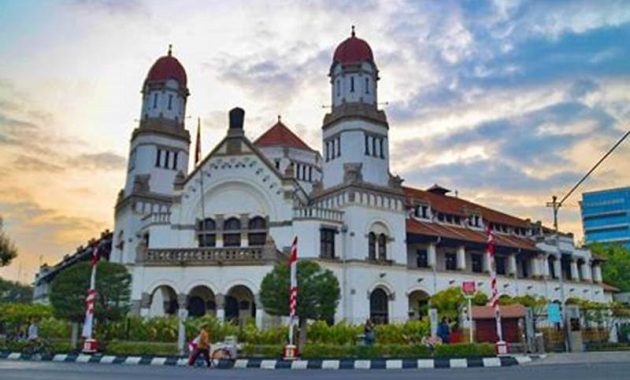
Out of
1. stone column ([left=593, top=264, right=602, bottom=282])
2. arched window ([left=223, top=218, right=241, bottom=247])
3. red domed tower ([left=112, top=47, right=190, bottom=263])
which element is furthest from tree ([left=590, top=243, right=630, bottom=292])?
red domed tower ([left=112, top=47, right=190, bottom=263])

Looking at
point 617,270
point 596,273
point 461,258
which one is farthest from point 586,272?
point 461,258

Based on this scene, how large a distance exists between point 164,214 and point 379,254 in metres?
15.1

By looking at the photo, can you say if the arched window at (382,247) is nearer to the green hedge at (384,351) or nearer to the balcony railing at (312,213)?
the balcony railing at (312,213)

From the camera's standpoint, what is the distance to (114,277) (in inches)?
1110

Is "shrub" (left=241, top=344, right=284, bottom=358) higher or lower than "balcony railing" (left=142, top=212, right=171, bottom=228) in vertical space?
lower

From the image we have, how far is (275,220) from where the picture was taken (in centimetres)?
3691

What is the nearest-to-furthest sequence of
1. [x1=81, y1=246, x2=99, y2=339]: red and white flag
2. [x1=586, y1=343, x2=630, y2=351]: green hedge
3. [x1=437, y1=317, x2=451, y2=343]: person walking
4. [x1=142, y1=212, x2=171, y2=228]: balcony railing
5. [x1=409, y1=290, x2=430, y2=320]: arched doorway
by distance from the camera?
[x1=81, y1=246, x2=99, y2=339]: red and white flag → [x1=437, y1=317, x2=451, y2=343]: person walking → [x1=586, y1=343, x2=630, y2=351]: green hedge → [x1=142, y1=212, x2=171, y2=228]: balcony railing → [x1=409, y1=290, x2=430, y2=320]: arched doorway

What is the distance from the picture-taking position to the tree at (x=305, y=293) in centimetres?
2748

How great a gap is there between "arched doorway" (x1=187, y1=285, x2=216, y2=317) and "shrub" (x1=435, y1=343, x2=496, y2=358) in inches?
704

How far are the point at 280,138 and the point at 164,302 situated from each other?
61.4ft

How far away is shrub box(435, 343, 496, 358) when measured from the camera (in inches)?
866

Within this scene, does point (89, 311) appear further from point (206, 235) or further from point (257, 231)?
point (257, 231)

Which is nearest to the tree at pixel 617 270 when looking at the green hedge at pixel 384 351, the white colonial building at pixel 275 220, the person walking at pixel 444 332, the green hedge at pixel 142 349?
the white colonial building at pixel 275 220

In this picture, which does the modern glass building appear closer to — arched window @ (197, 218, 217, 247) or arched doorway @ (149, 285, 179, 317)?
arched window @ (197, 218, 217, 247)
